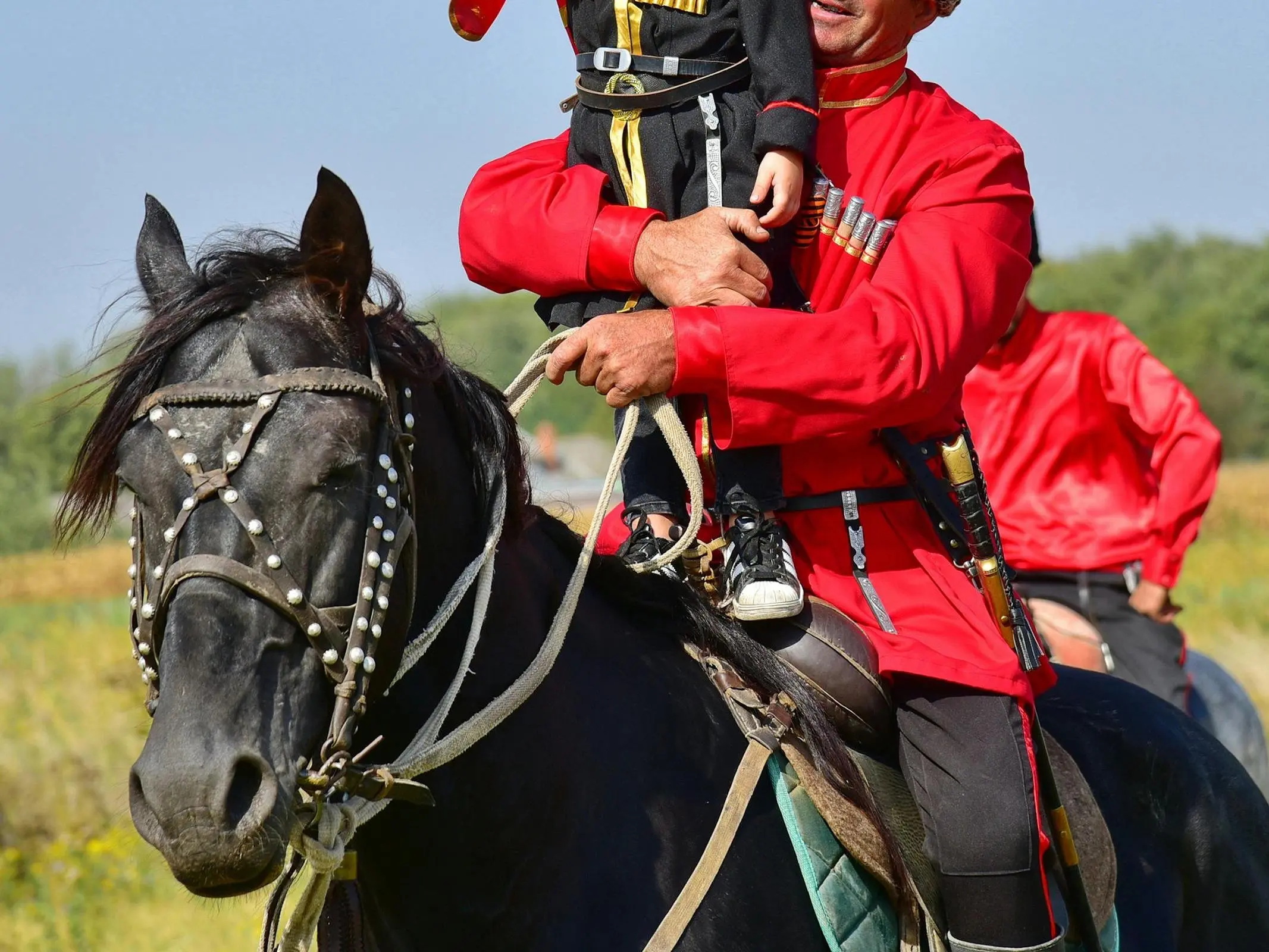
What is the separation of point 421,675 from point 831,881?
36.6 inches

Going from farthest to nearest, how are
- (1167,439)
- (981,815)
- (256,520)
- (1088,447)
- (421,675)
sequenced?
(1088,447), (1167,439), (981,815), (421,675), (256,520)

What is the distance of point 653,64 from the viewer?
3.19 m

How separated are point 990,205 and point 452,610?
4.76 feet

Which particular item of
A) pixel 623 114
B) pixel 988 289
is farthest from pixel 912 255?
pixel 623 114

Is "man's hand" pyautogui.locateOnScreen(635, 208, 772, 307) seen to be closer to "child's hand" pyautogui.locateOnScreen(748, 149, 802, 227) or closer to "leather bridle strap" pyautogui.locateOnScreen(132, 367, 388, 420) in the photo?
"child's hand" pyautogui.locateOnScreen(748, 149, 802, 227)

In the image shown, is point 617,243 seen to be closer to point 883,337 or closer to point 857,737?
point 883,337

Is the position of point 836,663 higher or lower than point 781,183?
lower

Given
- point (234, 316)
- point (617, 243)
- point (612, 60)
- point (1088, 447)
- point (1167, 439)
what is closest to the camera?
point (234, 316)

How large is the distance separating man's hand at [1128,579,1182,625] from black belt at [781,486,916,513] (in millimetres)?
4023

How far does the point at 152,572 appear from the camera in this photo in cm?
225

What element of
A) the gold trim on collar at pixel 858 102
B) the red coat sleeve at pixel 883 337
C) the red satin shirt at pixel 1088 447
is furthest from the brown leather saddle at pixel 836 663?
the red satin shirt at pixel 1088 447

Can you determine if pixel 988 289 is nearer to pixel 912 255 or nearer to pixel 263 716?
pixel 912 255

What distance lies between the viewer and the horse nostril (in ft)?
6.95

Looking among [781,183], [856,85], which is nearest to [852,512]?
[781,183]
